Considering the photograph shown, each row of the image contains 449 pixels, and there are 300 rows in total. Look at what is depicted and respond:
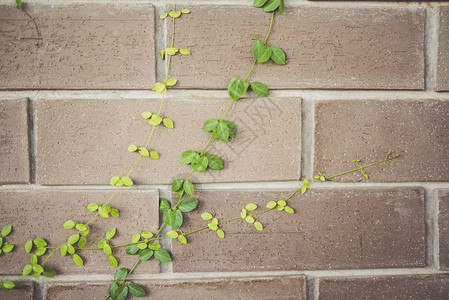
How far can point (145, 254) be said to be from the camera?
0.48 meters

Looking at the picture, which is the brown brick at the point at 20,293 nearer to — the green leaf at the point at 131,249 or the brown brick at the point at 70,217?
the brown brick at the point at 70,217

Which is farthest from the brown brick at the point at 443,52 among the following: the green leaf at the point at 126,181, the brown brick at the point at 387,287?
the green leaf at the point at 126,181

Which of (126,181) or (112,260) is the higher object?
(126,181)

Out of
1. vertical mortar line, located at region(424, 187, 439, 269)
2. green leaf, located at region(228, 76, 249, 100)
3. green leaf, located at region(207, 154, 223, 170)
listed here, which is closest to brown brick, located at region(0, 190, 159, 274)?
green leaf, located at region(207, 154, 223, 170)

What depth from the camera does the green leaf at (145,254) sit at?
0.48m

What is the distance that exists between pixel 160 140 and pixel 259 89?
0.65 feet

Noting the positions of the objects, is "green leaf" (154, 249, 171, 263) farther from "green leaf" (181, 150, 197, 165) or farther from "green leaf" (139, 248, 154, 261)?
"green leaf" (181, 150, 197, 165)

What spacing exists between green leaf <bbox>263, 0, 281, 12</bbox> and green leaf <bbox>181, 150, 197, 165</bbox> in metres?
0.28

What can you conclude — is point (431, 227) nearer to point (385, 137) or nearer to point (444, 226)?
point (444, 226)

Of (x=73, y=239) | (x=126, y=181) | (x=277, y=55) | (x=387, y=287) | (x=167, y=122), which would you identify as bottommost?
(x=387, y=287)

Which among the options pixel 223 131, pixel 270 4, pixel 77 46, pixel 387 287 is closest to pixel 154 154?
pixel 223 131

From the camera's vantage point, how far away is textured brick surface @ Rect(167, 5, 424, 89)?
1.50ft

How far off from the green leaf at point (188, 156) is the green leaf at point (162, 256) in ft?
0.57

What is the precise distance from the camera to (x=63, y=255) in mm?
475
